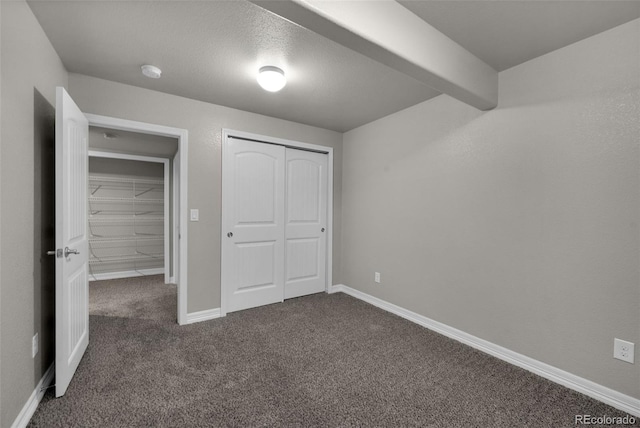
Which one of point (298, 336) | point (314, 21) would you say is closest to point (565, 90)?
point (314, 21)

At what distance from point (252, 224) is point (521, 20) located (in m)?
2.92

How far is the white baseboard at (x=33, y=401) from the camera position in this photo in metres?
1.50

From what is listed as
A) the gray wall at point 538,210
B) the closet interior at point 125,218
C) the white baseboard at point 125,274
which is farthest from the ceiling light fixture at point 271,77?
the white baseboard at point 125,274

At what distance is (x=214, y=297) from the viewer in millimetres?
3082

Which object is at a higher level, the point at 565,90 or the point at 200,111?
the point at 200,111

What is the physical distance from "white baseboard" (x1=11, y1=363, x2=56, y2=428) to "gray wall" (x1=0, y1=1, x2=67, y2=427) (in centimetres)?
4

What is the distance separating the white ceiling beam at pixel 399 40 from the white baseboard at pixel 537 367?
1998mm

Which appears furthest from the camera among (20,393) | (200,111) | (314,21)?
(200,111)

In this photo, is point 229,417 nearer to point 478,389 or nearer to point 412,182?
point 478,389

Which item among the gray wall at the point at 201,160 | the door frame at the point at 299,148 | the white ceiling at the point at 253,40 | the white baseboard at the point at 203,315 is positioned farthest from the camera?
the door frame at the point at 299,148

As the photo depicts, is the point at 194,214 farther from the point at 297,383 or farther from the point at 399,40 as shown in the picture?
the point at 399,40

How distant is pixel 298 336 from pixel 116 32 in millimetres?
2693

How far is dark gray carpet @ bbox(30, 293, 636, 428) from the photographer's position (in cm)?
162

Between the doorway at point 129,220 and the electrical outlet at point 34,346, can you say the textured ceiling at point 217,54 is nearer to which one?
the doorway at point 129,220
